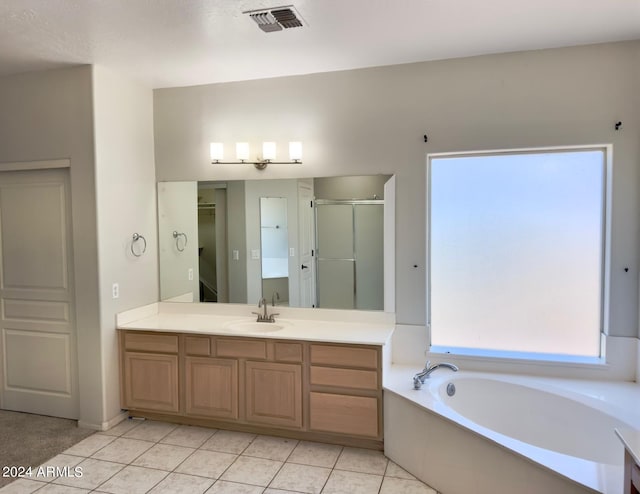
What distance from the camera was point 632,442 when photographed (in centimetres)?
163

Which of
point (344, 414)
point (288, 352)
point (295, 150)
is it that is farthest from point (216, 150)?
point (344, 414)

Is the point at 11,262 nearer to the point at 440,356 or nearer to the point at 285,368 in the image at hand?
the point at 285,368

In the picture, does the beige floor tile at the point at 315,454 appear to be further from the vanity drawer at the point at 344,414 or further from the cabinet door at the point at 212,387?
the cabinet door at the point at 212,387

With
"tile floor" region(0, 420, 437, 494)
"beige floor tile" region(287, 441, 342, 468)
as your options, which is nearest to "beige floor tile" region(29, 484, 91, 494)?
"tile floor" region(0, 420, 437, 494)

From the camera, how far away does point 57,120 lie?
3324 mm

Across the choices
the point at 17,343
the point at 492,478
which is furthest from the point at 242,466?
the point at 17,343

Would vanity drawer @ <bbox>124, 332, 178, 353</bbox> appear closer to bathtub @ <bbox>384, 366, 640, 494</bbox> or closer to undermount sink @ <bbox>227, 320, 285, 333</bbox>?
undermount sink @ <bbox>227, 320, 285, 333</bbox>

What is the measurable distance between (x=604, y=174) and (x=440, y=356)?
5.34 ft

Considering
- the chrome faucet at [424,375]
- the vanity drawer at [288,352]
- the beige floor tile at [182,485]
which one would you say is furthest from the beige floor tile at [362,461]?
the beige floor tile at [182,485]

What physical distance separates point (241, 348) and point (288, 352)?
35 centimetres

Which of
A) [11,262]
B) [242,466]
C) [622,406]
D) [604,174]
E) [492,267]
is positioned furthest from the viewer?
[11,262]

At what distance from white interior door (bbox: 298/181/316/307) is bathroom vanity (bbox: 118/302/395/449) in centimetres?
14

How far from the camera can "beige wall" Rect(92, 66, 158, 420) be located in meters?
3.29

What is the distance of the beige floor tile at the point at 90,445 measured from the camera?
9.87ft
